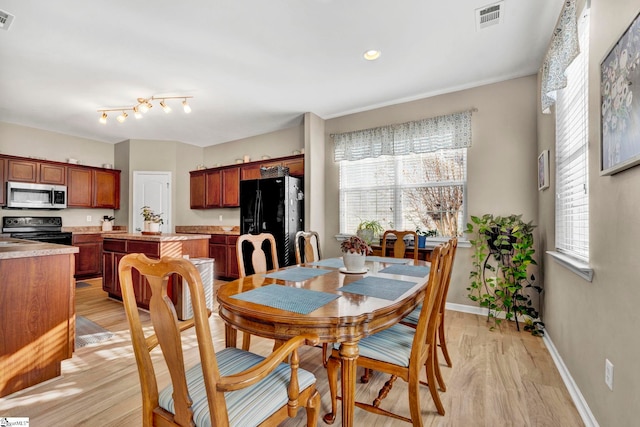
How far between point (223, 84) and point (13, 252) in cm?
257

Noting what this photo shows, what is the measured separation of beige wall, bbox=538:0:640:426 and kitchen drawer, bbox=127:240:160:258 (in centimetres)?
373

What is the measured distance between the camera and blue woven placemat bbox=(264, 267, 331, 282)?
187 cm

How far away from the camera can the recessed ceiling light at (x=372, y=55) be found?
9.35ft

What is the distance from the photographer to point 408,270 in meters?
2.14

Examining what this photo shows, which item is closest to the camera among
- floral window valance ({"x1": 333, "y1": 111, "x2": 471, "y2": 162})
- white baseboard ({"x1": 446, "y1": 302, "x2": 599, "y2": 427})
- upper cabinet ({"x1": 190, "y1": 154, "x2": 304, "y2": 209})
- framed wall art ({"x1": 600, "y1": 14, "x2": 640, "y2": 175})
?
framed wall art ({"x1": 600, "y1": 14, "x2": 640, "y2": 175})

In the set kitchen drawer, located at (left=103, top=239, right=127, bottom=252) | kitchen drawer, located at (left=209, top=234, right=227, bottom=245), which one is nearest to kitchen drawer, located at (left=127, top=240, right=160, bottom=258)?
kitchen drawer, located at (left=103, top=239, right=127, bottom=252)

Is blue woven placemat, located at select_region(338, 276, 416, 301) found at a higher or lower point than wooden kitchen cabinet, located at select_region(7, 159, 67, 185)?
lower

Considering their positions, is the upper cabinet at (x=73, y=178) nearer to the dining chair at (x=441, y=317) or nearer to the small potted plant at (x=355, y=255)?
the small potted plant at (x=355, y=255)

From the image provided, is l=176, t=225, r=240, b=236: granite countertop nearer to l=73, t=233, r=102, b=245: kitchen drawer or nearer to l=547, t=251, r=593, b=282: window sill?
l=73, t=233, r=102, b=245: kitchen drawer

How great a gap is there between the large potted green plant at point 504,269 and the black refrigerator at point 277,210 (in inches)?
91.1

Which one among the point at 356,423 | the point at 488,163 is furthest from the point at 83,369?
the point at 488,163

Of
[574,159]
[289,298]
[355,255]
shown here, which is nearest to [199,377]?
[289,298]

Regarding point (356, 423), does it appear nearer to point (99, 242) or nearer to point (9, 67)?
point (9, 67)

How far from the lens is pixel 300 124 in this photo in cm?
496
